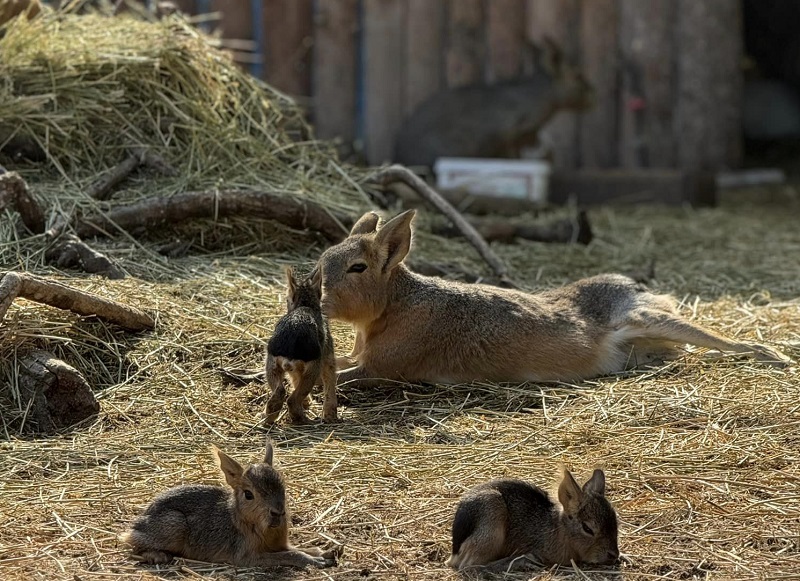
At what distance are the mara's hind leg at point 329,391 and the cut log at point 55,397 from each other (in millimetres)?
963

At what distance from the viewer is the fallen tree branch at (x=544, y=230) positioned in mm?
9125

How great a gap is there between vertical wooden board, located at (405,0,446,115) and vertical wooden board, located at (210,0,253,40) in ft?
5.62

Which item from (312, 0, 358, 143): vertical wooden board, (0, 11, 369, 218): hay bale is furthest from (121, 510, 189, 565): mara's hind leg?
(312, 0, 358, 143): vertical wooden board

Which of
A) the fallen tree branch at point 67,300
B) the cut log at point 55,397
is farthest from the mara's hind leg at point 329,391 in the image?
the fallen tree branch at point 67,300

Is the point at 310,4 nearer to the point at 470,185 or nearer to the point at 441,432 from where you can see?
the point at 470,185

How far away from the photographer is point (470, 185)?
1153cm

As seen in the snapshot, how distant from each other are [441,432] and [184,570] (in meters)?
1.65

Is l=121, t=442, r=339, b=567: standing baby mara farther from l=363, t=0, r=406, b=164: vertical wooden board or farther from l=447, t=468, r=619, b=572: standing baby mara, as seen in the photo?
l=363, t=0, r=406, b=164: vertical wooden board

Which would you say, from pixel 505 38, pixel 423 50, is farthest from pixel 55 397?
pixel 505 38

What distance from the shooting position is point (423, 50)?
44.3 feet

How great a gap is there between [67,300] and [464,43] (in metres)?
8.61

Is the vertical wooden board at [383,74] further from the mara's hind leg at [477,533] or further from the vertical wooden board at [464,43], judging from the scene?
the mara's hind leg at [477,533]

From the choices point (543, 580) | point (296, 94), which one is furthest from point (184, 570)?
point (296, 94)

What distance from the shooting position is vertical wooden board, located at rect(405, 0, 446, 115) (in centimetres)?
1330
